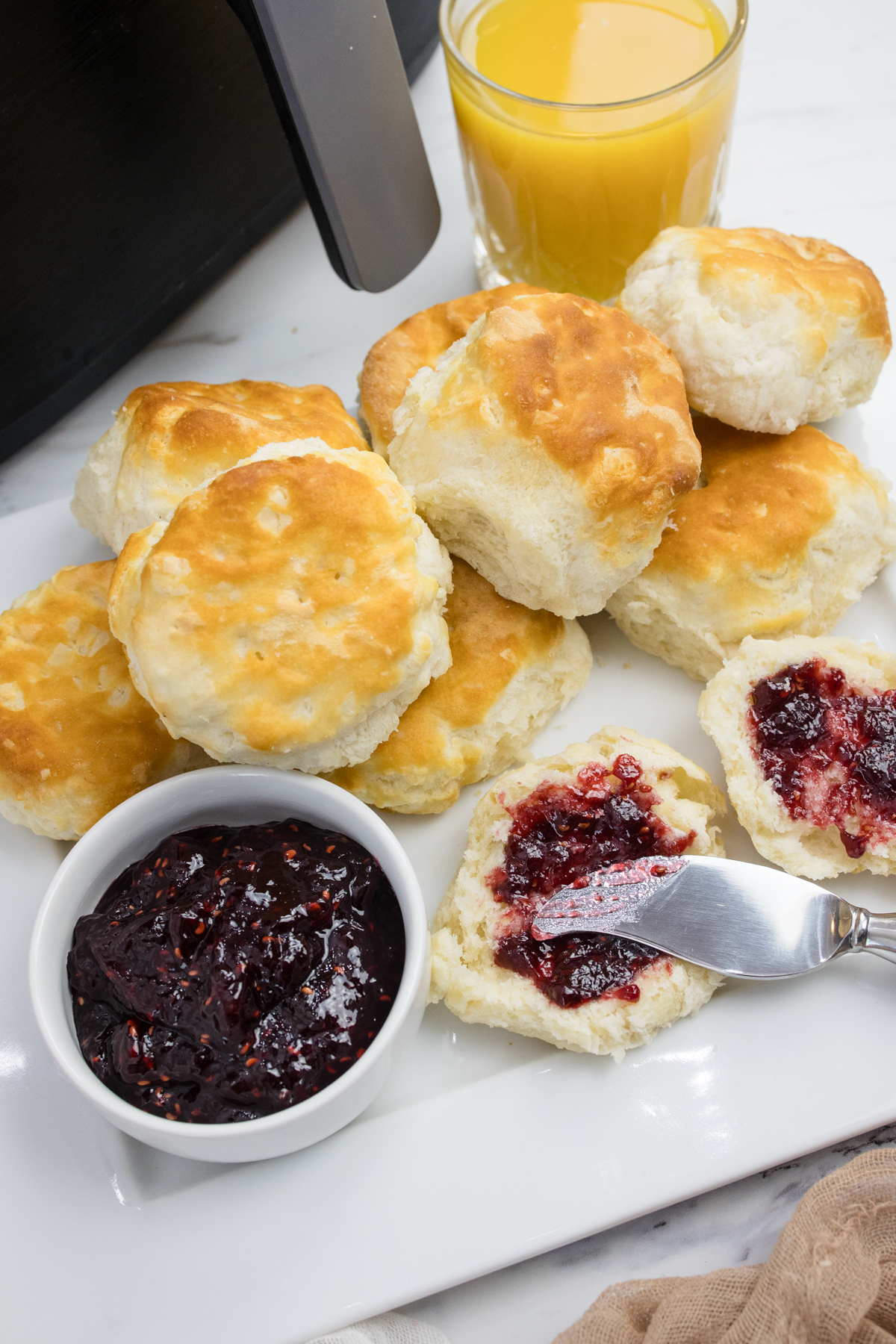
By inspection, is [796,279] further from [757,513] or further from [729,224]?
[729,224]

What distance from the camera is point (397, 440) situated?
7.62 ft

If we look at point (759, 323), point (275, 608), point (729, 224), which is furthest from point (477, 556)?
point (729, 224)

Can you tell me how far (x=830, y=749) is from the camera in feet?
7.30

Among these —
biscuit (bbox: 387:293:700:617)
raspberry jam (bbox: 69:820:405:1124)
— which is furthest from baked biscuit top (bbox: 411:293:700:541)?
raspberry jam (bbox: 69:820:405:1124)

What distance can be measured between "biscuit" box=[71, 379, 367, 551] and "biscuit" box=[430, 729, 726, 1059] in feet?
2.86

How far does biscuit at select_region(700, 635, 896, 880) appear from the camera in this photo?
219 centimetres

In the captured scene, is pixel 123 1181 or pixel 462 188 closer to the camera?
pixel 123 1181

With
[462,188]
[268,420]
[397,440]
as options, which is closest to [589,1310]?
[397,440]

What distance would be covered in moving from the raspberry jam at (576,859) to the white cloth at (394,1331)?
2.34ft

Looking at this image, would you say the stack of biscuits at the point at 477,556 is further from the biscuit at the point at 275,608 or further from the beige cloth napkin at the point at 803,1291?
the beige cloth napkin at the point at 803,1291

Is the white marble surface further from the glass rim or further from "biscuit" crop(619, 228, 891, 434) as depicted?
the glass rim

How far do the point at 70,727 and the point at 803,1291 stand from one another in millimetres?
1742

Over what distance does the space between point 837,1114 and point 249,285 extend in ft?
9.07

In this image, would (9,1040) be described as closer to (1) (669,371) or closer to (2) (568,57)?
(1) (669,371)
